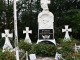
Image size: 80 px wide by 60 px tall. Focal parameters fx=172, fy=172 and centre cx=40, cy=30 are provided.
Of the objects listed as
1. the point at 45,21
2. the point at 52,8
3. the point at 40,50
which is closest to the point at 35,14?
the point at 52,8

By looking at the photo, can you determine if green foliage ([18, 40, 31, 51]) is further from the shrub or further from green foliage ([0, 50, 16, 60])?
green foliage ([0, 50, 16, 60])

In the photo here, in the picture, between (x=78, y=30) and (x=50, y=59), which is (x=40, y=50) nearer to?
(x=50, y=59)

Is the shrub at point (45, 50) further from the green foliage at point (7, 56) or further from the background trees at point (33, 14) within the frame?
the background trees at point (33, 14)

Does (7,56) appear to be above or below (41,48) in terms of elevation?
above

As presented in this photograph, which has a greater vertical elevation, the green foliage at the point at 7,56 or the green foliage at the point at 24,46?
the green foliage at the point at 7,56

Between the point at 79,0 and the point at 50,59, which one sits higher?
the point at 79,0

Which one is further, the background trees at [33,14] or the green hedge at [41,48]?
the background trees at [33,14]

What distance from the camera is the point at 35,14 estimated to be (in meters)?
19.4

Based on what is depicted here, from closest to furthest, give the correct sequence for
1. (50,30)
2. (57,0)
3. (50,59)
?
(50,59)
(50,30)
(57,0)

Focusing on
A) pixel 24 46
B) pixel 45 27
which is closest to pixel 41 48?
pixel 24 46

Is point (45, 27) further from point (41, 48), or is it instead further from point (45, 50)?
point (45, 50)

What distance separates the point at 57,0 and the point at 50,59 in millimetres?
11618

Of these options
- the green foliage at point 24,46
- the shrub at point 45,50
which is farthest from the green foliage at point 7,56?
the green foliage at point 24,46

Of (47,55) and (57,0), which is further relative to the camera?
(57,0)
